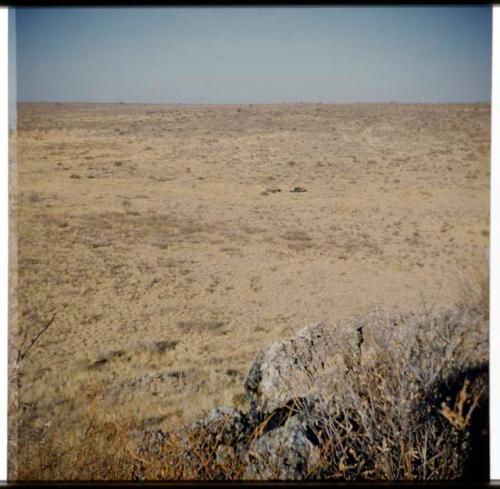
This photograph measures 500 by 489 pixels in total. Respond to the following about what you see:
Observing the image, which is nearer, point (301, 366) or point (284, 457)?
point (284, 457)

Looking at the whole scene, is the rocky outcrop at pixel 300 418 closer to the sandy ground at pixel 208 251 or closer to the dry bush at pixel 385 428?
the dry bush at pixel 385 428

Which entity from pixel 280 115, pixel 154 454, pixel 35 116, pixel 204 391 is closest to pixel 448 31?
pixel 204 391

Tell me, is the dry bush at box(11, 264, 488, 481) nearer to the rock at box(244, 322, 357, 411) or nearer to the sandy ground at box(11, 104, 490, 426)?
the rock at box(244, 322, 357, 411)

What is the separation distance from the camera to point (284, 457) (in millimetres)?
3252

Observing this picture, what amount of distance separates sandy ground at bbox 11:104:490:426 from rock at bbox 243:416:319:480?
2256 millimetres

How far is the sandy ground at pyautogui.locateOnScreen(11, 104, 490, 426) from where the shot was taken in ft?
22.5

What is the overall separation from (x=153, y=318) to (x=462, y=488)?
6145mm

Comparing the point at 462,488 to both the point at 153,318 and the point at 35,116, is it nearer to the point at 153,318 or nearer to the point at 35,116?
the point at 153,318

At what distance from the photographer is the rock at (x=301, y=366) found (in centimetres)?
388

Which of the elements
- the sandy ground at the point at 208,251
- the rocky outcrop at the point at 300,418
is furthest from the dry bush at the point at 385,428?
the sandy ground at the point at 208,251

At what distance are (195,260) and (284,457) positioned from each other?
774cm

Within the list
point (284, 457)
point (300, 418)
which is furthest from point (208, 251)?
point (284, 457)

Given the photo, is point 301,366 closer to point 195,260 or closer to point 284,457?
point 284,457

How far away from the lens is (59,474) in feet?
11.9
